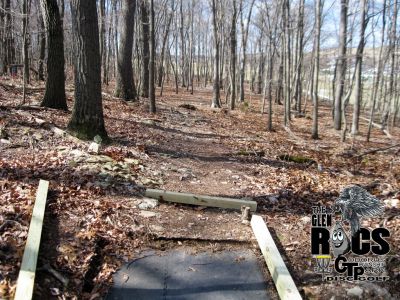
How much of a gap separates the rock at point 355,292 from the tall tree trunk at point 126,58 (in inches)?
486

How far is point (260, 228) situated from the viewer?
4516mm

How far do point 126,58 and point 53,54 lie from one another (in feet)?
17.8

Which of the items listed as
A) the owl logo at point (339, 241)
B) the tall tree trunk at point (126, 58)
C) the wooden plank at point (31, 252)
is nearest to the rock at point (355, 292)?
the owl logo at point (339, 241)

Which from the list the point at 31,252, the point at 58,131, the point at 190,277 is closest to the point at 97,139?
the point at 58,131

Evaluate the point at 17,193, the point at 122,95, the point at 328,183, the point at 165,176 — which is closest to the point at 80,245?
the point at 17,193

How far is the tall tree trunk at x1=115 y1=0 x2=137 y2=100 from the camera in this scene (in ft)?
47.0

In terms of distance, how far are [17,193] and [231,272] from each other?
309 centimetres

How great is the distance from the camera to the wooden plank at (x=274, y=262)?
134 inches

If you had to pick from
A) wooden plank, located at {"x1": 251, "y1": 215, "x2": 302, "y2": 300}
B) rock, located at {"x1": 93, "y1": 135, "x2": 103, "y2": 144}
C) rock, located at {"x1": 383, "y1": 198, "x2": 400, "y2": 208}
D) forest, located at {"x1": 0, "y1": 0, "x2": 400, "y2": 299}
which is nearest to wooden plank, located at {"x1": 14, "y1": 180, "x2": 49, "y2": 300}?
forest, located at {"x1": 0, "y1": 0, "x2": 400, "y2": 299}

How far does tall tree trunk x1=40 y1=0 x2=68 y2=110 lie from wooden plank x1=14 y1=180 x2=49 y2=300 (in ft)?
18.1

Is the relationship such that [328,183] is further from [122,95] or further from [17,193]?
[122,95]

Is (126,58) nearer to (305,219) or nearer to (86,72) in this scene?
(86,72)

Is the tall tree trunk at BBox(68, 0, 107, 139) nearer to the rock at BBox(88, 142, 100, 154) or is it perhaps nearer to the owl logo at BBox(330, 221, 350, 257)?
the rock at BBox(88, 142, 100, 154)

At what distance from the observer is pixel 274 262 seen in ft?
12.6
